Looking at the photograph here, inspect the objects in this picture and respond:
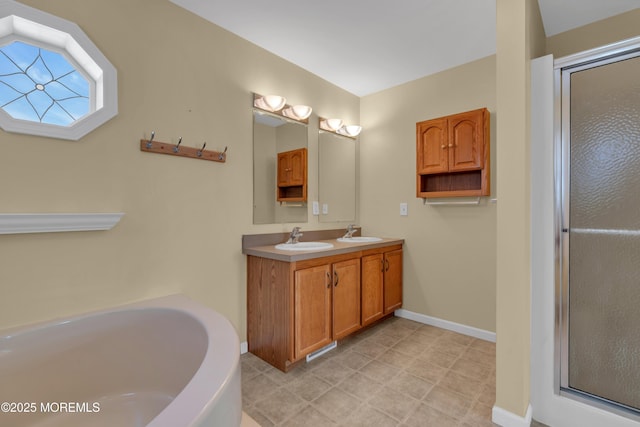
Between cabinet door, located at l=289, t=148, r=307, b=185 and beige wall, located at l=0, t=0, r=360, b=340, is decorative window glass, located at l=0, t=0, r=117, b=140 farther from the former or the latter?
cabinet door, located at l=289, t=148, r=307, b=185

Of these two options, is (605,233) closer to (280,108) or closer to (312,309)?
(312,309)

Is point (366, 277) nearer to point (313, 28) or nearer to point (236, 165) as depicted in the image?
point (236, 165)

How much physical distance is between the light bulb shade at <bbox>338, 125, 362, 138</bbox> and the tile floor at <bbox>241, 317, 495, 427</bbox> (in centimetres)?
211

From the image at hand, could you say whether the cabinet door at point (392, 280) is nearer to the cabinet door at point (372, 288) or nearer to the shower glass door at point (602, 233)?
the cabinet door at point (372, 288)

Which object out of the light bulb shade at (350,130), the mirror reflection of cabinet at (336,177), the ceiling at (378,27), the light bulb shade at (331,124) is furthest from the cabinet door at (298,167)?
the ceiling at (378,27)

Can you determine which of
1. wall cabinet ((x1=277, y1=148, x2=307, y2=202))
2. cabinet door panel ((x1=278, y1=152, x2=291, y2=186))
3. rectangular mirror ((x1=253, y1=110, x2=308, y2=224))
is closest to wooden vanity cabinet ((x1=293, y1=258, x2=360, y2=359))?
rectangular mirror ((x1=253, y1=110, x2=308, y2=224))

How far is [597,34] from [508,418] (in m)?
2.66

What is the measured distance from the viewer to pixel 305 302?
6.71 feet

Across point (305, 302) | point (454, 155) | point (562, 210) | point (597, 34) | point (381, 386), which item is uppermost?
point (597, 34)

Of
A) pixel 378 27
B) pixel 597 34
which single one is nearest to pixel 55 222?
pixel 378 27

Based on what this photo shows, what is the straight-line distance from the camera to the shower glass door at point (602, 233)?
142 cm

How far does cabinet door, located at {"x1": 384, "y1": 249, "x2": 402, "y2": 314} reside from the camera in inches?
111

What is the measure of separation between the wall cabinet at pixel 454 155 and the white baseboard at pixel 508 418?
154cm

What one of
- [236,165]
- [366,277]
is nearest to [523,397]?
[366,277]
